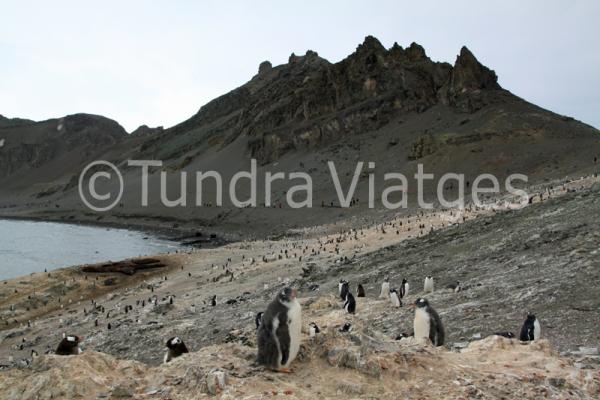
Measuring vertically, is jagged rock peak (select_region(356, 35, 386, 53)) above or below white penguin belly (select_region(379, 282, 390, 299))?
above

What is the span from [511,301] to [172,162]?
14117 centimetres

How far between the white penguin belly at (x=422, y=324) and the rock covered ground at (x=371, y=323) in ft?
3.69

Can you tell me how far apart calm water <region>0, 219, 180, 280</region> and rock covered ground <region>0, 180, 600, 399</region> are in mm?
25140

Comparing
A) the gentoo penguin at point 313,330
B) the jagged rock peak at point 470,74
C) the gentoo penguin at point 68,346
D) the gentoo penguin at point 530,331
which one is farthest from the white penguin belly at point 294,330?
the jagged rock peak at point 470,74

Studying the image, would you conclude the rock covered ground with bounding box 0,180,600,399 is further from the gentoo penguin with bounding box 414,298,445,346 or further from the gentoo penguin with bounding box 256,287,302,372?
the gentoo penguin with bounding box 414,298,445,346

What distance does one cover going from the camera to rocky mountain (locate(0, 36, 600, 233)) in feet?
258

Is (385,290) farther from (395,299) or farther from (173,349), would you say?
(173,349)

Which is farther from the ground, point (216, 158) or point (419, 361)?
point (216, 158)

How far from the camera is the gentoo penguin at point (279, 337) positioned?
750 centimetres

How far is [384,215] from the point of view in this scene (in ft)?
216

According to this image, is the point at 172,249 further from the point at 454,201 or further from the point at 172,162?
the point at 172,162

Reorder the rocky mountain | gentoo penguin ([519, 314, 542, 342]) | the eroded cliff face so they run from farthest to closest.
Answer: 1. the eroded cliff face
2. the rocky mountain
3. gentoo penguin ([519, 314, 542, 342])

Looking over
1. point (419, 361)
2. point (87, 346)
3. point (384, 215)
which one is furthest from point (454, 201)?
point (419, 361)

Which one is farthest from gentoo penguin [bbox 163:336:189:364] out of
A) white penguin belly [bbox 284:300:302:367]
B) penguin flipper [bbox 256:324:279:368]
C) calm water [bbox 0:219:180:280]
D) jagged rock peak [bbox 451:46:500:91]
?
jagged rock peak [bbox 451:46:500:91]
